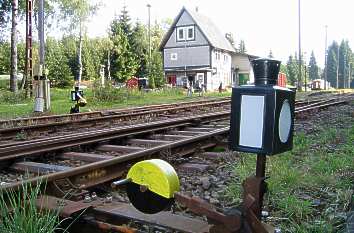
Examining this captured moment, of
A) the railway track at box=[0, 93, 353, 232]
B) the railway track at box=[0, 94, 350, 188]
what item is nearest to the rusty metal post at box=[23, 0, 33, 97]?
the railway track at box=[0, 94, 350, 188]

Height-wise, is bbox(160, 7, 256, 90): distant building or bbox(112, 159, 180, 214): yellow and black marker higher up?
bbox(160, 7, 256, 90): distant building

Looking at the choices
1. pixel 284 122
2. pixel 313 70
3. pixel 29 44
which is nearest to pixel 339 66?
pixel 313 70

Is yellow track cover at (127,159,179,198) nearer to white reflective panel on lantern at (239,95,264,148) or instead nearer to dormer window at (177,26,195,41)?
white reflective panel on lantern at (239,95,264,148)

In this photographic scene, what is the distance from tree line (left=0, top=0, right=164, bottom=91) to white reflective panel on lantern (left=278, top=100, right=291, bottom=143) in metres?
39.0

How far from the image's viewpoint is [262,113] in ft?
6.61

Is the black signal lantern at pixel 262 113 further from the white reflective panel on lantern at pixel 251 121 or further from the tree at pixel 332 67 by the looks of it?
the tree at pixel 332 67

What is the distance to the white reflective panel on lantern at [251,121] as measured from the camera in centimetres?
202

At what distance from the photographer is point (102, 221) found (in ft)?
8.93

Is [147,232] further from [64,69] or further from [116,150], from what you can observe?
[64,69]

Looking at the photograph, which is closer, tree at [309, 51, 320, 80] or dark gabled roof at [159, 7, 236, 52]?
dark gabled roof at [159, 7, 236, 52]

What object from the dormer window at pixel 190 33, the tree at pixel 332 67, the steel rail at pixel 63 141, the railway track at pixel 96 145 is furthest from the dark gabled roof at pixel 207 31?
the tree at pixel 332 67

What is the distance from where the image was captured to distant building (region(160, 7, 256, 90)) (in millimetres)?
50000

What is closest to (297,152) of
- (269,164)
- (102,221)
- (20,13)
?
(269,164)

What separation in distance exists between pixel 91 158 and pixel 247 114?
343 cm
